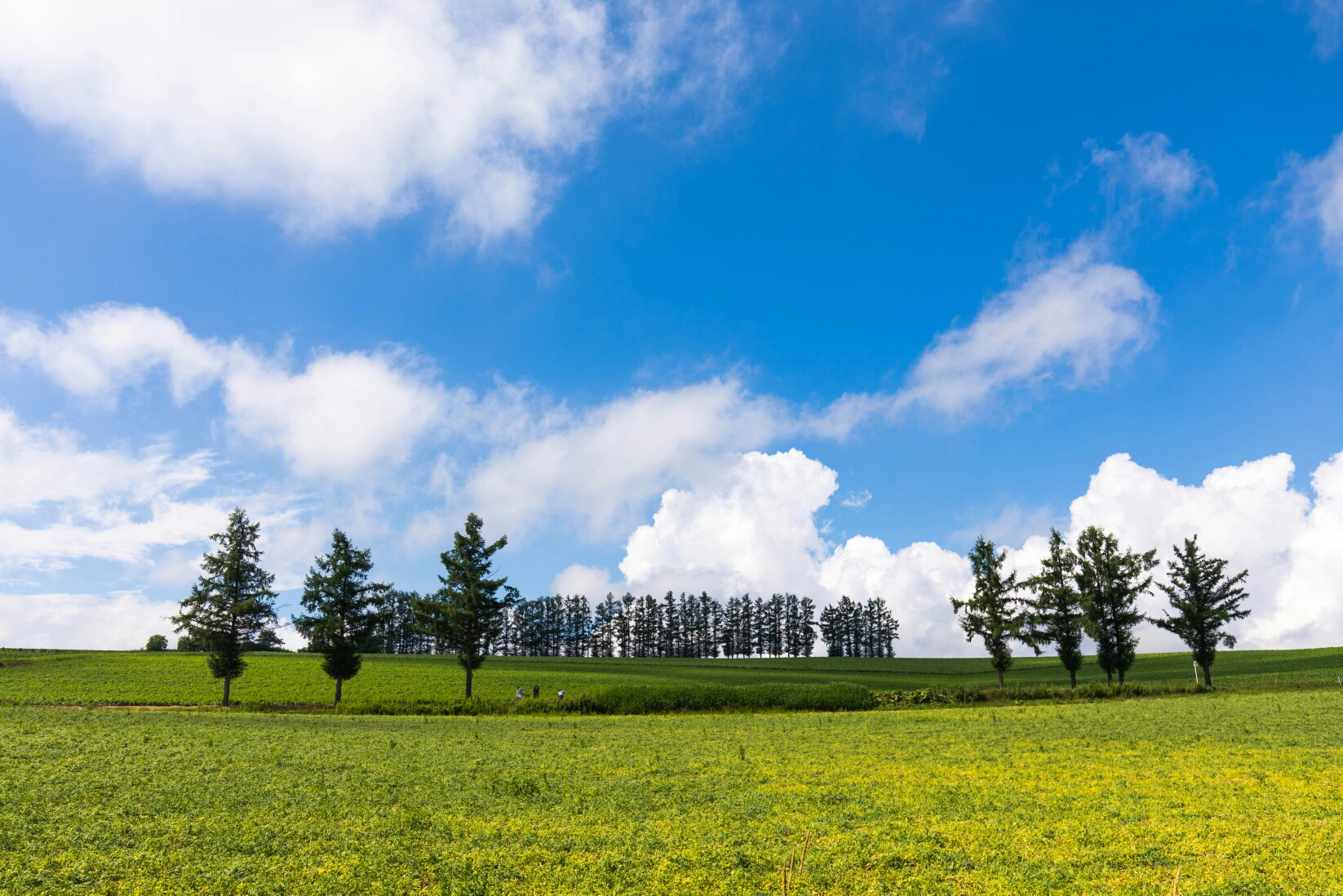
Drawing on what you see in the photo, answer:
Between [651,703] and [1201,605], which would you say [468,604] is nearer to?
[651,703]

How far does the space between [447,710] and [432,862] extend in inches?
1712

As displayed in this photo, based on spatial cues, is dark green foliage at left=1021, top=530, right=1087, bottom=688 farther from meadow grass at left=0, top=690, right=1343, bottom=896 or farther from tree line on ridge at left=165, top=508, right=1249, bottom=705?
meadow grass at left=0, top=690, right=1343, bottom=896

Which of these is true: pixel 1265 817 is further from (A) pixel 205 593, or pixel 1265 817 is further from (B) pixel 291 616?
(A) pixel 205 593

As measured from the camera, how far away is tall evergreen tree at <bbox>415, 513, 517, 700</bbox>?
2448 inches

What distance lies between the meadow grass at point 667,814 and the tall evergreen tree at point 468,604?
94.4ft

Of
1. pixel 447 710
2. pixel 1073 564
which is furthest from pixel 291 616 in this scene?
pixel 1073 564

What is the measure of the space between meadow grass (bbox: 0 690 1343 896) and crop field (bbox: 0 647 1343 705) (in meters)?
35.7

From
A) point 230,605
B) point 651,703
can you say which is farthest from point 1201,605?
point 230,605

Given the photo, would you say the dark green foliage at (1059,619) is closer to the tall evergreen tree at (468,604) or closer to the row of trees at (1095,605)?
the row of trees at (1095,605)

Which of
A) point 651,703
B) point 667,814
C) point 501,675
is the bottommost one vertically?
point 501,675

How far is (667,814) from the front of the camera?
18.1 meters

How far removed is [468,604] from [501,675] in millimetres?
34054

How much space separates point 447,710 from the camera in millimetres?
54375

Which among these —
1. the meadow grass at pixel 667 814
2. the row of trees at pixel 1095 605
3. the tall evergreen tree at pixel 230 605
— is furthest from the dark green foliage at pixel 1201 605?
the tall evergreen tree at pixel 230 605
